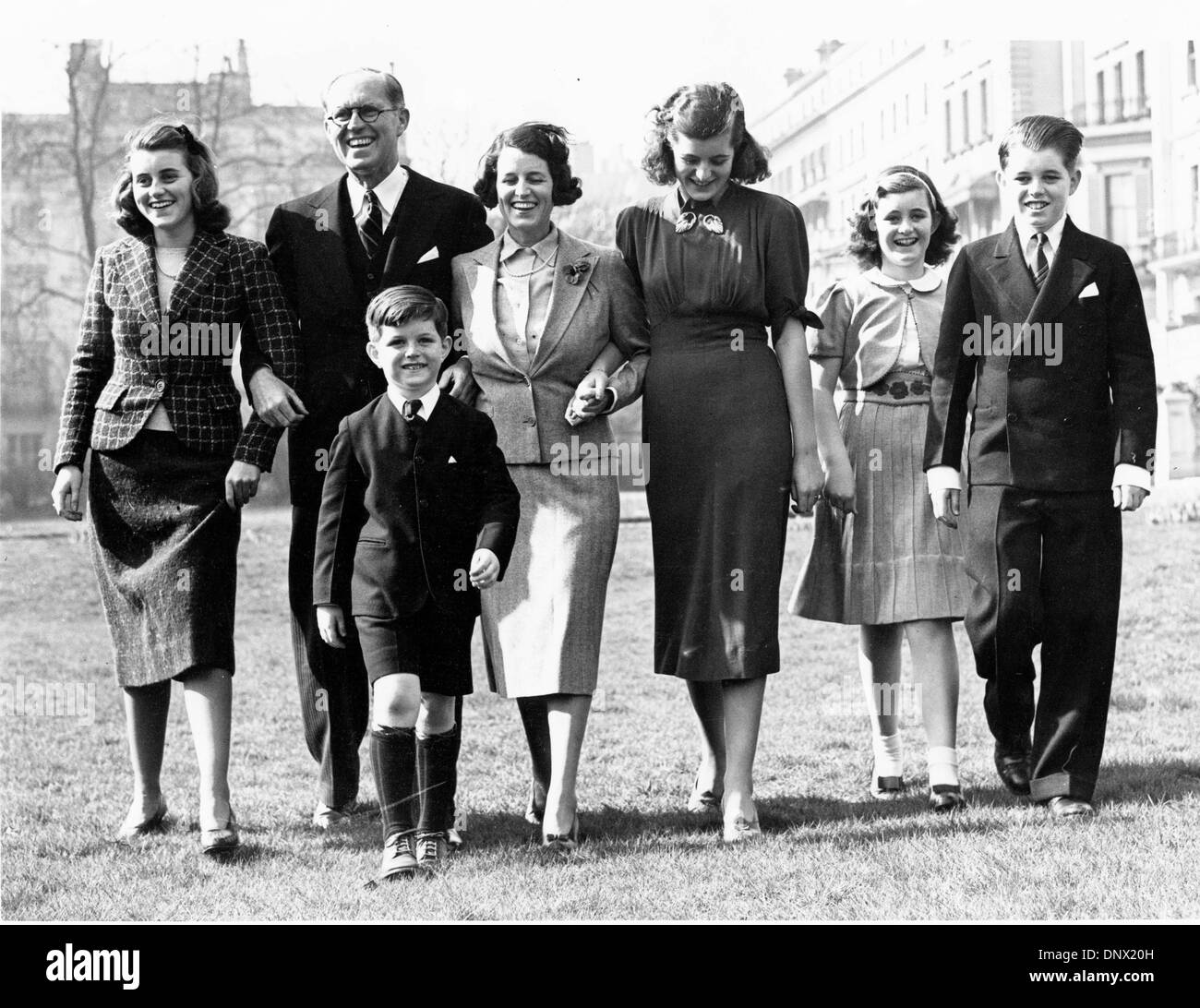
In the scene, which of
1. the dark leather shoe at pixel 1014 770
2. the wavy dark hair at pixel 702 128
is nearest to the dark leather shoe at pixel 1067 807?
the dark leather shoe at pixel 1014 770

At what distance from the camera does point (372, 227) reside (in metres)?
5.54

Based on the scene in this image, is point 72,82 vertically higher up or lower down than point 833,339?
higher up

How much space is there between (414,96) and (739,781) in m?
10.6

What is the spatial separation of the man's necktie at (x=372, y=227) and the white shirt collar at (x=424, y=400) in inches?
30.5

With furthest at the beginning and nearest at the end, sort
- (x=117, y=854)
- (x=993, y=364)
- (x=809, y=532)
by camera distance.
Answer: (x=809, y=532)
(x=993, y=364)
(x=117, y=854)

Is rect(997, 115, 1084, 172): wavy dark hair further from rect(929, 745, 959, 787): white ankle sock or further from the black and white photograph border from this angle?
rect(929, 745, 959, 787): white ankle sock

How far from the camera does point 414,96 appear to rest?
14.5 meters

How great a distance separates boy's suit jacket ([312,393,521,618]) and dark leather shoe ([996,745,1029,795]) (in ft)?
7.32

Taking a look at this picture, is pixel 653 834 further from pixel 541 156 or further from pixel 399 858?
pixel 541 156
